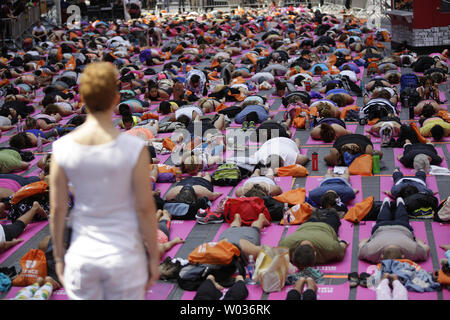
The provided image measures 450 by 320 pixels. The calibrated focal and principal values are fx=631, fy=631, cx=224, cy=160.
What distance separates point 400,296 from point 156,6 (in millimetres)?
39038

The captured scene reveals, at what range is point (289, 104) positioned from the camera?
13.3m

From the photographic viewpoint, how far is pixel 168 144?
38.4 feet

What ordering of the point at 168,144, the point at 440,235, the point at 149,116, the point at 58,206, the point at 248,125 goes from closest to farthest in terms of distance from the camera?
the point at 58,206 < the point at 440,235 < the point at 168,144 < the point at 248,125 < the point at 149,116

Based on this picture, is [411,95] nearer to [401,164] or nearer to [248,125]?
[248,125]

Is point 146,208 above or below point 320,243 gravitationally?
above

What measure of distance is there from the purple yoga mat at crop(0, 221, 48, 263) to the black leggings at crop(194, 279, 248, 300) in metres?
2.86

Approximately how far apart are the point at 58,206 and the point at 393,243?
14.0 ft

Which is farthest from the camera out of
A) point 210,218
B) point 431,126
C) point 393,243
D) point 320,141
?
point 320,141

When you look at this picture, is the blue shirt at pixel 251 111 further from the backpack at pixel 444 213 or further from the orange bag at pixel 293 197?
the backpack at pixel 444 213

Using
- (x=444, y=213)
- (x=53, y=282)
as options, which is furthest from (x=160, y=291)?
(x=444, y=213)

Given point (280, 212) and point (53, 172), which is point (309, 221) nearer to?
point (280, 212)

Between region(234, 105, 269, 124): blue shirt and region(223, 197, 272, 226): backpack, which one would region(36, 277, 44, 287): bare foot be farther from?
region(234, 105, 269, 124): blue shirt

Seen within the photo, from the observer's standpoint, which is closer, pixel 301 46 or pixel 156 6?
pixel 301 46

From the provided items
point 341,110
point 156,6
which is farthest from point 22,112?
point 156,6
